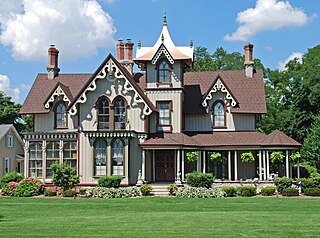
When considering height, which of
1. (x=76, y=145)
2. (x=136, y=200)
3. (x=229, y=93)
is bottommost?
(x=136, y=200)

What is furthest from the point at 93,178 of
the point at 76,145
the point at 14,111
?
the point at 14,111

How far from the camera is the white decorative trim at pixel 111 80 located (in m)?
37.1

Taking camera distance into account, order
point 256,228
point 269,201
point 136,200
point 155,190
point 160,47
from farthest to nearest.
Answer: point 160,47, point 155,190, point 136,200, point 269,201, point 256,228

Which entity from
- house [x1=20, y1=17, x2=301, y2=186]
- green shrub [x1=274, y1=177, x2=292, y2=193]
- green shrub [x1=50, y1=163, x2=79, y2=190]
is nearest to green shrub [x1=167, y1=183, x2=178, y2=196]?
house [x1=20, y1=17, x2=301, y2=186]

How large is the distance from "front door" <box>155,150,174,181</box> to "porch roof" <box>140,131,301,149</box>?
1512 mm

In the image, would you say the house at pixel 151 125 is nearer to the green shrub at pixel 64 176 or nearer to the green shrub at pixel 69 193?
the green shrub at pixel 64 176

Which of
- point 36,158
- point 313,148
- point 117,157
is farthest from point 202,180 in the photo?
point 313,148

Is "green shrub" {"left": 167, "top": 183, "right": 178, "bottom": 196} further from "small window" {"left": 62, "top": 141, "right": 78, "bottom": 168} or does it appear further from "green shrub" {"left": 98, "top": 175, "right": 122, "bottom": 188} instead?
"small window" {"left": 62, "top": 141, "right": 78, "bottom": 168}

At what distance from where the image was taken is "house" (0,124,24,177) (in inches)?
2098

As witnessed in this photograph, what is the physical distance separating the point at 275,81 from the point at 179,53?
28489mm

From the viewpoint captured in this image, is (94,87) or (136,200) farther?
(94,87)

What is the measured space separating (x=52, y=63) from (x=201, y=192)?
18.3 meters

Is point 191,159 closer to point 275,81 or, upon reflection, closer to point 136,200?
point 136,200

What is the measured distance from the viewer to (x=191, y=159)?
1470 inches
